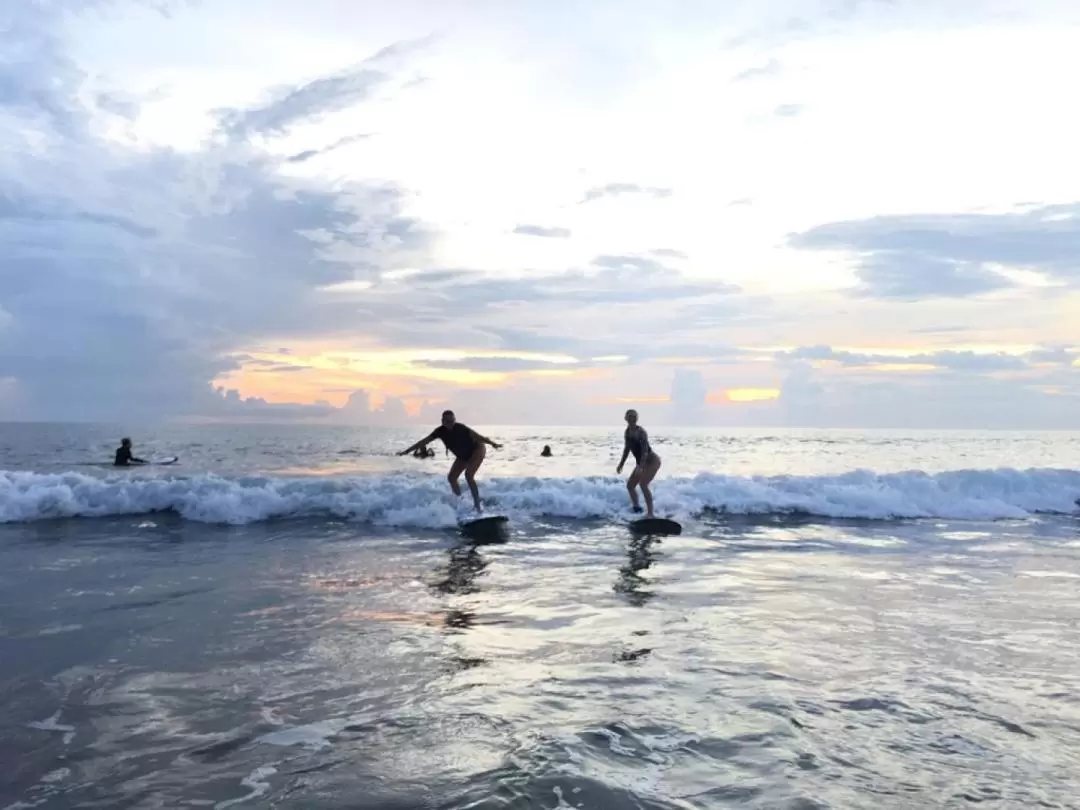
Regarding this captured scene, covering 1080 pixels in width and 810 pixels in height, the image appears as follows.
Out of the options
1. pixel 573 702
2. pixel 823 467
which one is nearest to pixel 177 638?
pixel 573 702

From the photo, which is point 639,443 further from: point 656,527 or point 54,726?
point 54,726

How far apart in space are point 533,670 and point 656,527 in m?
10.1

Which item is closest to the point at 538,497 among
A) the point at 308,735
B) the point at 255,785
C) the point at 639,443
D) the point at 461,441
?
the point at 639,443

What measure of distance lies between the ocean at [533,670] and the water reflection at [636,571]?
0.09m

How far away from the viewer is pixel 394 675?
6.45 m

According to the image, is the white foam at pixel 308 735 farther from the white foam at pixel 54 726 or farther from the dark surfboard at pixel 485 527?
the dark surfboard at pixel 485 527

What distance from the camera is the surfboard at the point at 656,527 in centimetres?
1609

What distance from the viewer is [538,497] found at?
64.9ft

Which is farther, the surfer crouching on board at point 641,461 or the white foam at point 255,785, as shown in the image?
the surfer crouching on board at point 641,461

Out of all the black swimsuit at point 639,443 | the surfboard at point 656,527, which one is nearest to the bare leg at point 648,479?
the black swimsuit at point 639,443

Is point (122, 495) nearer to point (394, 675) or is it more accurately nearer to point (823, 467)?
point (394, 675)

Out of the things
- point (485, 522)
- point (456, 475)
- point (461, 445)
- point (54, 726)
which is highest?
point (461, 445)

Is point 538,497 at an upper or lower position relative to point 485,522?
upper

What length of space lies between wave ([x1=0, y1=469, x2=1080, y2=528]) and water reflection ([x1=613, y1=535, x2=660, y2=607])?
4024mm
